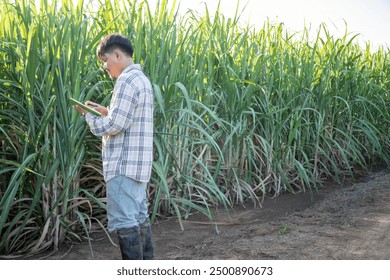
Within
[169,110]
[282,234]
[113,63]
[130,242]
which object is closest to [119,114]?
[113,63]

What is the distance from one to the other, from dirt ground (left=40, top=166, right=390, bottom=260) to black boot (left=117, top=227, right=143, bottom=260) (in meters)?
0.48

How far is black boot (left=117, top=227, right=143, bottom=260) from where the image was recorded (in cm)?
212

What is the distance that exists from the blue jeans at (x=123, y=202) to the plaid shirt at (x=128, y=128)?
0.11 feet

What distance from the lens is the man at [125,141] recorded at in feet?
6.77

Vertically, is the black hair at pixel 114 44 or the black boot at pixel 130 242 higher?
the black hair at pixel 114 44

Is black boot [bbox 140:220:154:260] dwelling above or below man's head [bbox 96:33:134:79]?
Result: below

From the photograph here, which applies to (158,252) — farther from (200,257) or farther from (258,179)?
(258,179)

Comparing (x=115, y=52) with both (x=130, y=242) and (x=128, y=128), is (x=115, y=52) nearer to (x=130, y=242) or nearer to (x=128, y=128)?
(x=128, y=128)

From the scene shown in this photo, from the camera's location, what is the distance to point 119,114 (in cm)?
204

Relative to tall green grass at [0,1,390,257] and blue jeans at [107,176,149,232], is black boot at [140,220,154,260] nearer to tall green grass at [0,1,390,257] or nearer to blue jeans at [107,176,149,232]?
blue jeans at [107,176,149,232]

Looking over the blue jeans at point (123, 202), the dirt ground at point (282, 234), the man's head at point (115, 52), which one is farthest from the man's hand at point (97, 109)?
the dirt ground at point (282, 234)

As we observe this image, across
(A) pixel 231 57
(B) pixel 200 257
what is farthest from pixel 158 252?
(A) pixel 231 57

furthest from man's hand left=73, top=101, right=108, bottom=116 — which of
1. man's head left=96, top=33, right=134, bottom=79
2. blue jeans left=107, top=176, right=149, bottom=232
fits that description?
blue jeans left=107, top=176, right=149, bottom=232

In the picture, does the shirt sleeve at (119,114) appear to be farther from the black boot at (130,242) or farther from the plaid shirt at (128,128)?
the black boot at (130,242)
